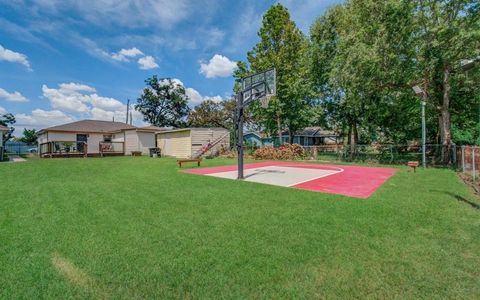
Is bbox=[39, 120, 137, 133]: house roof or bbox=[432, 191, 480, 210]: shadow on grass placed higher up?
bbox=[39, 120, 137, 133]: house roof

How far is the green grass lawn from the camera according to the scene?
7.51 feet

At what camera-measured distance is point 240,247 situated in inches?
123

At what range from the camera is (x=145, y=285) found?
91.5 inches

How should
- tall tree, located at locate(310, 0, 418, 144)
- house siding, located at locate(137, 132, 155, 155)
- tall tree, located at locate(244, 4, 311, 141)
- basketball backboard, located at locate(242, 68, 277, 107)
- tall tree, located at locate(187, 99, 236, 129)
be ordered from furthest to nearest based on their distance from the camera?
tall tree, located at locate(187, 99, 236, 129)
house siding, located at locate(137, 132, 155, 155)
tall tree, located at locate(244, 4, 311, 141)
tall tree, located at locate(310, 0, 418, 144)
basketball backboard, located at locate(242, 68, 277, 107)

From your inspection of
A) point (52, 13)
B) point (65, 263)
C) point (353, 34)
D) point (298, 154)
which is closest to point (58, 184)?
point (65, 263)

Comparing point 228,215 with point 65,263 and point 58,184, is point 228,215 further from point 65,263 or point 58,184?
point 58,184

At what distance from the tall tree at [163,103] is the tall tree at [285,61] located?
822 inches

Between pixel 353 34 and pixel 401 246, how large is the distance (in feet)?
54.2

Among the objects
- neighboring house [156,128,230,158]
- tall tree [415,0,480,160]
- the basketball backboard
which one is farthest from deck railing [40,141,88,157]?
tall tree [415,0,480,160]

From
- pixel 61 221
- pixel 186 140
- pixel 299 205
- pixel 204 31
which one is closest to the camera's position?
pixel 61 221

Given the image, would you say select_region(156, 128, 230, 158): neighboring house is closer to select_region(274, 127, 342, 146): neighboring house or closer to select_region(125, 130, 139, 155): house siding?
select_region(125, 130, 139, 155): house siding

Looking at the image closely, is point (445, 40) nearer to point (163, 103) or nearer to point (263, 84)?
point (263, 84)

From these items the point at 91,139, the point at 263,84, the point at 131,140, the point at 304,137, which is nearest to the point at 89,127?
the point at 91,139

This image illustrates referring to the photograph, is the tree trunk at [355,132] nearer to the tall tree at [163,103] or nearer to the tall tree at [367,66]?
the tall tree at [367,66]
